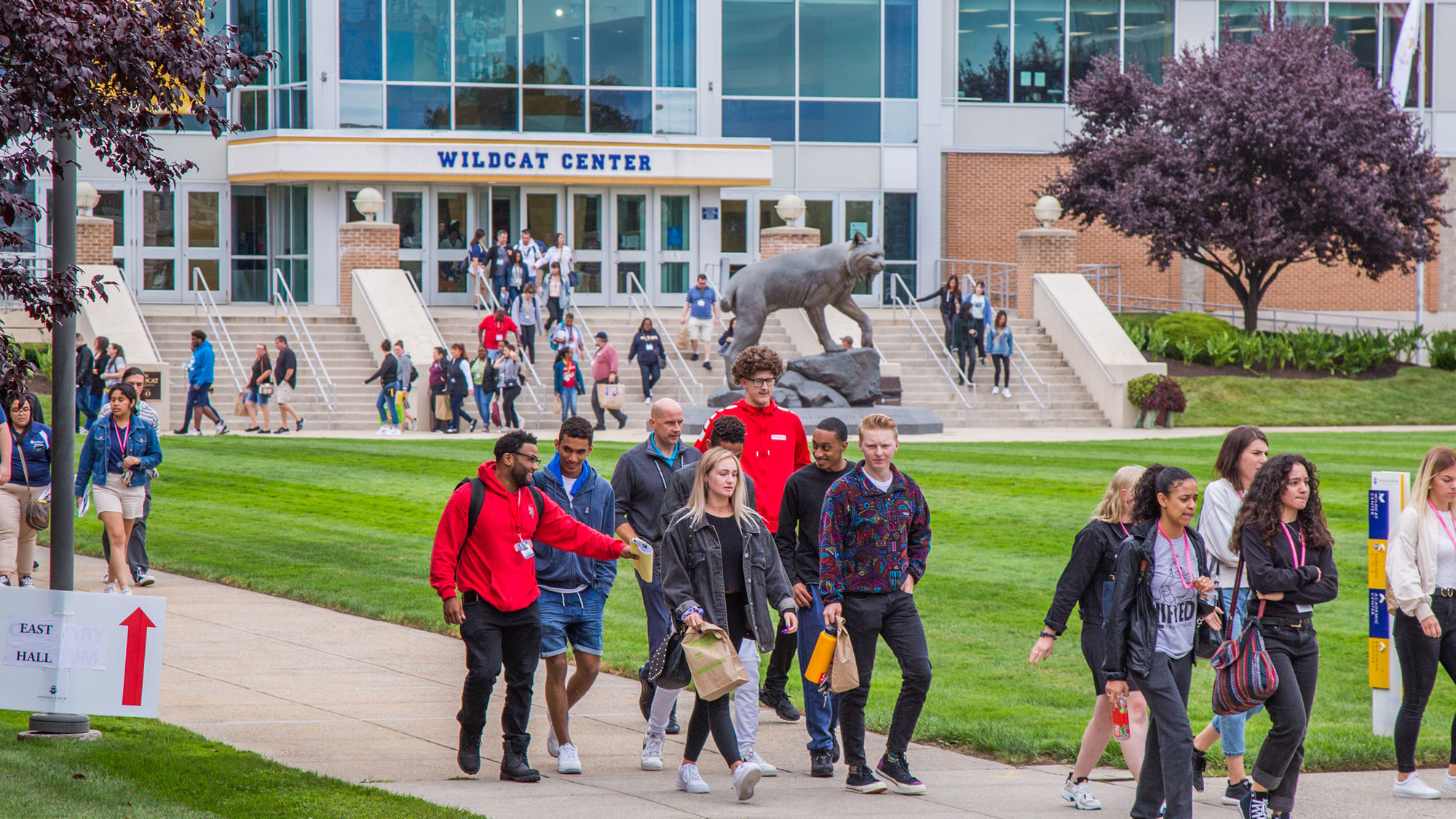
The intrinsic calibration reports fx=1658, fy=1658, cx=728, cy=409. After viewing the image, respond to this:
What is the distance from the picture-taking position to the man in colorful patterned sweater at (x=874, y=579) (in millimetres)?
7430

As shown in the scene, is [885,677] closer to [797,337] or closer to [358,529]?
[358,529]

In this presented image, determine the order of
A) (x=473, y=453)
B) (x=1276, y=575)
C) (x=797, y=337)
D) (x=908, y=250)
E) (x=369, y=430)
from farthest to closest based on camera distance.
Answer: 1. (x=908, y=250)
2. (x=797, y=337)
3. (x=369, y=430)
4. (x=473, y=453)
5. (x=1276, y=575)

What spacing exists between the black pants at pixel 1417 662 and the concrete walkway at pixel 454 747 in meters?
0.26

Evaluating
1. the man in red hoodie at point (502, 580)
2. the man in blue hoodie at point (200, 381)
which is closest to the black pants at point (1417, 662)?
the man in red hoodie at point (502, 580)

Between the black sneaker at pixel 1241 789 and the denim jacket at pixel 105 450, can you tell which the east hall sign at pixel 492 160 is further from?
the black sneaker at pixel 1241 789

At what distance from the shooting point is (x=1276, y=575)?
6812 millimetres

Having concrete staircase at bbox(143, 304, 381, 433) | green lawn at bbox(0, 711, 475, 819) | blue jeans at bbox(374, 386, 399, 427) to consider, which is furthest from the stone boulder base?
green lawn at bbox(0, 711, 475, 819)

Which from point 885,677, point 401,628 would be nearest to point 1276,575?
point 885,677

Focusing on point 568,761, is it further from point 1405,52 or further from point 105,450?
point 1405,52

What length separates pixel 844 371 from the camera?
86.0 ft

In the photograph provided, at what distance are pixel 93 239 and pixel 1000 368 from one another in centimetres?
1767

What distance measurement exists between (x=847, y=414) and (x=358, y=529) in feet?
35.2

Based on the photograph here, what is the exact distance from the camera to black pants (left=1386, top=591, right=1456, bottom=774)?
24.7 ft

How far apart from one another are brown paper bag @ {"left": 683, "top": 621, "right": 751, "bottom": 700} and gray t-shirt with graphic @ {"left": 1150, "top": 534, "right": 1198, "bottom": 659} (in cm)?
173
